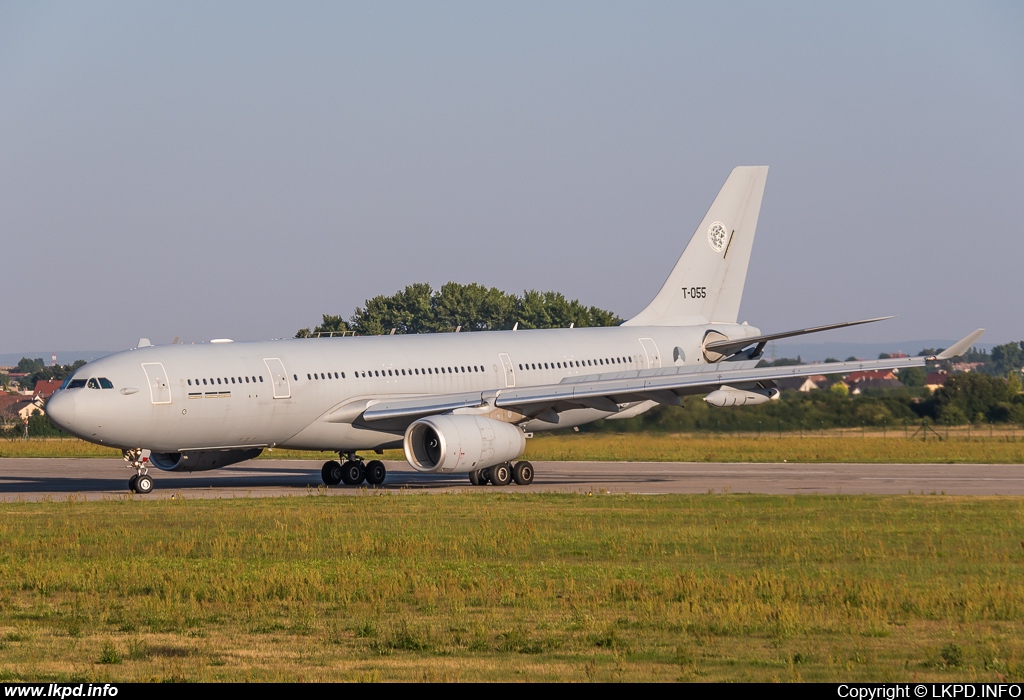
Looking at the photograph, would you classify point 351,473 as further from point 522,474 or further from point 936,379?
point 936,379

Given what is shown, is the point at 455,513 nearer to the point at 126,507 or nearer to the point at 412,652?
the point at 126,507

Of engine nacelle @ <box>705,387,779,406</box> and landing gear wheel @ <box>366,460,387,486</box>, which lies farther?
engine nacelle @ <box>705,387,779,406</box>

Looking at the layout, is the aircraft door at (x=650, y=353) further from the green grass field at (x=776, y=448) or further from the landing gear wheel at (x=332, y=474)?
the landing gear wheel at (x=332, y=474)

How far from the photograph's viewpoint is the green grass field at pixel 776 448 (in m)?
48.1

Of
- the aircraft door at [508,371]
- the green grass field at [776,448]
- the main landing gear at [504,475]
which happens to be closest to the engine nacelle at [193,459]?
→ the main landing gear at [504,475]

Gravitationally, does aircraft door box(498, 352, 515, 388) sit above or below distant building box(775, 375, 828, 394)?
above

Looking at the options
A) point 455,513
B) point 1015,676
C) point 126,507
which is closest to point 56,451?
point 126,507

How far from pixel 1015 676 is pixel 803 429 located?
42602 mm

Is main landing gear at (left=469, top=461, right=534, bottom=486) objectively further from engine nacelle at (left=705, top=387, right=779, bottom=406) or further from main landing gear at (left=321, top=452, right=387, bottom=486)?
engine nacelle at (left=705, top=387, right=779, bottom=406)

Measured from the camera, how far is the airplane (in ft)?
109

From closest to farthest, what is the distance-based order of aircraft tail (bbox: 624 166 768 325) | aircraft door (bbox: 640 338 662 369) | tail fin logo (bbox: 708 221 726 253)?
aircraft door (bbox: 640 338 662 369)
aircraft tail (bbox: 624 166 768 325)
tail fin logo (bbox: 708 221 726 253)

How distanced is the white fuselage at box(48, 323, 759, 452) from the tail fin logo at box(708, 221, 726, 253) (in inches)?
236

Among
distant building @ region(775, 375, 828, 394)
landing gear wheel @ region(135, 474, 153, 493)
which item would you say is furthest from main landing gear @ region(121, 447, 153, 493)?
distant building @ region(775, 375, 828, 394)

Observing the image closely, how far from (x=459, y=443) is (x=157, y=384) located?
7421mm
